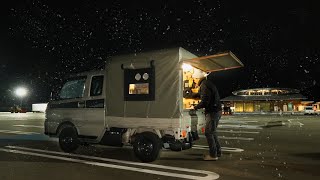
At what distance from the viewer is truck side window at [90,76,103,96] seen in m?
9.16

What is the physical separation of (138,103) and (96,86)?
5.02 feet

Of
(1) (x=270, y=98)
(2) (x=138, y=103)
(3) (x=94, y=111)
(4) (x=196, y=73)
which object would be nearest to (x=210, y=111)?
(4) (x=196, y=73)

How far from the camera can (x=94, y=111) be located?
9141 mm

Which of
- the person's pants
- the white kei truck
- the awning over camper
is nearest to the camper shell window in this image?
the white kei truck

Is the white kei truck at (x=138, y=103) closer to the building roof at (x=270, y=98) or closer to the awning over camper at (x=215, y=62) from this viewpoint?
the awning over camper at (x=215, y=62)

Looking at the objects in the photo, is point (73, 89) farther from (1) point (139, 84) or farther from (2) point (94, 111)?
(1) point (139, 84)

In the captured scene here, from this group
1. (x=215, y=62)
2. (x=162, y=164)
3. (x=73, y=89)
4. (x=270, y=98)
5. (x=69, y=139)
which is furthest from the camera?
(x=270, y=98)

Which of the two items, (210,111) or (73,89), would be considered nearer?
(210,111)

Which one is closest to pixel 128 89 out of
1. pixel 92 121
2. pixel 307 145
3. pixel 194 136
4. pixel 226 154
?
pixel 92 121

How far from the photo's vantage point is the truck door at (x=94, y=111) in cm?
902

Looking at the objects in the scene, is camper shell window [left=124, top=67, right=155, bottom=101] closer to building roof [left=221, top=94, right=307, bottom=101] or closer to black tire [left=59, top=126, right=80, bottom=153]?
black tire [left=59, top=126, right=80, bottom=153]

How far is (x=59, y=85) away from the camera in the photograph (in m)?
10.0

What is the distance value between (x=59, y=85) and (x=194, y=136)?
168 inches

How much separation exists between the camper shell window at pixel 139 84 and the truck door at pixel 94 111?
2.88ft
